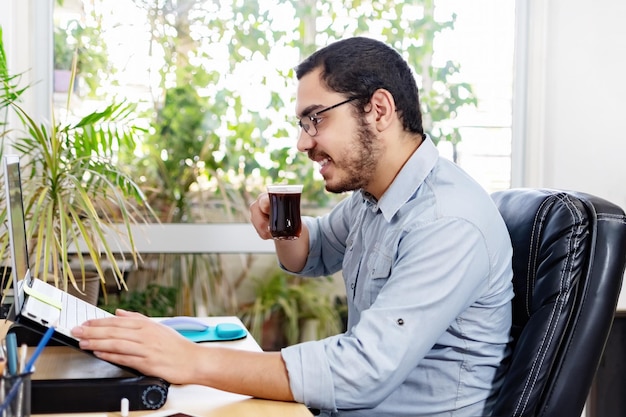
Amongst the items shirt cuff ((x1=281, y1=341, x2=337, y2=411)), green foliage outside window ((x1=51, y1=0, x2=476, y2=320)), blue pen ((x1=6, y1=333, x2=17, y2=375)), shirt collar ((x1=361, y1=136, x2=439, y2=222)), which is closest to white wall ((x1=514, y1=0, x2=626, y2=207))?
green foliage outside window ((x1=51, y1=0, x2=476, y2=320))

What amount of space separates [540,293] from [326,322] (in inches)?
74.8

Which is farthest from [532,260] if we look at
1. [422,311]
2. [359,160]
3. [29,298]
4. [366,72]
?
[29,298]

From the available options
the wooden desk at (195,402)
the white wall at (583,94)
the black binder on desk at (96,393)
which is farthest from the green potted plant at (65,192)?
the white wall at (583,94)

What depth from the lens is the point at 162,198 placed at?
10.8ft

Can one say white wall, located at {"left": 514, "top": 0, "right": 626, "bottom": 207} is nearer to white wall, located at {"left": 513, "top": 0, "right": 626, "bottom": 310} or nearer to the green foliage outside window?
white wall, located at {"left": 513, "top": 0, "right": 626, "bottom": 310}

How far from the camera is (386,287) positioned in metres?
1.50

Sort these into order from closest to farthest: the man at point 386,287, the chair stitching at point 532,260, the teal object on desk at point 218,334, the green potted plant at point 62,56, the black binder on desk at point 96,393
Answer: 1. the black binder on desk at point 96,393
2. the man at point 386,287
3. the chair stitching at point 532,260
4. the teal object on desk at point 218,334
5. the green potted plant at point 62,56

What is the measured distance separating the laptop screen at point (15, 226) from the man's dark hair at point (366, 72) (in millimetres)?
631

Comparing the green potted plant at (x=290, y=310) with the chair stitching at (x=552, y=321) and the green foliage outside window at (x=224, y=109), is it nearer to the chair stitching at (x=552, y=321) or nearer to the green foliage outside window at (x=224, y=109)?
the green foliage outside window at (x=224, y=109)

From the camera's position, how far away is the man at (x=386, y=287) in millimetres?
1389

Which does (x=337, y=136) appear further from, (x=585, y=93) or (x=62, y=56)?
(x=585, y=93)

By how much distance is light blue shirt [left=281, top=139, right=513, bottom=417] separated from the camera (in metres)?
Answer: 1.41

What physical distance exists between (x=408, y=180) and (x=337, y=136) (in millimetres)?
177

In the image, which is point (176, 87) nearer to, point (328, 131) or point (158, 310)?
point (158, 310)
